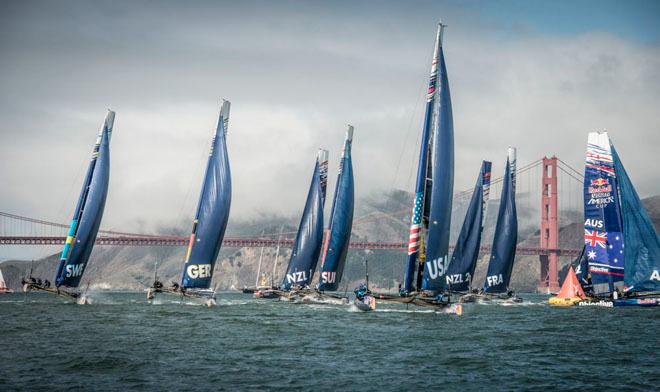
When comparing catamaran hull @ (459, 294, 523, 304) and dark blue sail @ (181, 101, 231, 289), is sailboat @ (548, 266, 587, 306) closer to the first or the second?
catamaran hull @ (459, 294, 523, 304)

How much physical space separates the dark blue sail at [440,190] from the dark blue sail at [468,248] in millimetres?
16266

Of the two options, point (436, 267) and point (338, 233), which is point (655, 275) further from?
point (338, 233)

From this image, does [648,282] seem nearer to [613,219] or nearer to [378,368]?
[613,219]

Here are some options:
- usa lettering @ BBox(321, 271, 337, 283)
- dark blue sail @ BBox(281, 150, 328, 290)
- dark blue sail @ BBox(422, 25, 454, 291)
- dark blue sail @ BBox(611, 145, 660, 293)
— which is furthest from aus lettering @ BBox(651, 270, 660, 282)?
dark blue sail @ BBox(281, 150, 328, 290)

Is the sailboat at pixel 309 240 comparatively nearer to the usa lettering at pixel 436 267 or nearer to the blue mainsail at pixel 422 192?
the blue mainsail at pixel 422 192

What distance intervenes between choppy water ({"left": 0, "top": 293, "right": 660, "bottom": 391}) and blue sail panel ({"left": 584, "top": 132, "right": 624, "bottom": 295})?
14766 millimetres

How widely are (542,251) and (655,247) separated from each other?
74.9 metres

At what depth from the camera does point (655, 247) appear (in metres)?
46.5

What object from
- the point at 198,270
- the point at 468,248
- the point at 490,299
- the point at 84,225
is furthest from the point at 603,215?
the point at 84,225

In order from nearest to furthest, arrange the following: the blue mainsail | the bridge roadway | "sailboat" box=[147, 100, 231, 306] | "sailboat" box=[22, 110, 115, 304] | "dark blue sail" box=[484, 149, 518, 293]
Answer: the blue mainsail < "sailboat" box=[147, 100, 231, 306] < "sailboat" box=[22, 110, 115, 304] < "dark blue sail" box=[484, 149, 518, 293] < the bridge roadway

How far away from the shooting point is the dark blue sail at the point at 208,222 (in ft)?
140

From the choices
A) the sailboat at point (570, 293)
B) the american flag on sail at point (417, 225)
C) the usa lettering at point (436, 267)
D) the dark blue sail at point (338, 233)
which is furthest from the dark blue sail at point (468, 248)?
the american flag on sail at point (417, 225)

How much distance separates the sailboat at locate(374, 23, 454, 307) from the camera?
A: 33281mm

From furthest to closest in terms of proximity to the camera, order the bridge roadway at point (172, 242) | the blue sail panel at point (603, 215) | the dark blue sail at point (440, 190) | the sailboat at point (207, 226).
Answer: the bridge roadway at point (172, 242)
the blue sail panel at point (603, 215)
the sailboat at point (207, 226)
the dark blue sail at point (440, 190)
